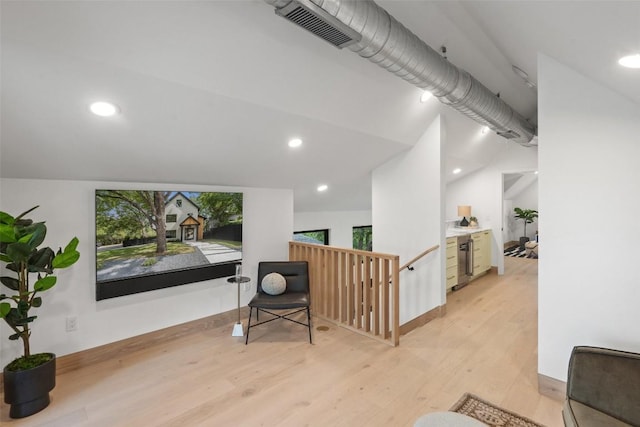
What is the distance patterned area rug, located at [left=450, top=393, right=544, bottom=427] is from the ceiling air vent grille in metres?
2.55

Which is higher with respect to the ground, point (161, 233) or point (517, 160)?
point (517, 160)

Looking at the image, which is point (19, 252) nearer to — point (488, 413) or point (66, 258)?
point (66, 258)

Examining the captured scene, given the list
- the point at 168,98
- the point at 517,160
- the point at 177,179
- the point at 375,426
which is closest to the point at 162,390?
the point at 375,426

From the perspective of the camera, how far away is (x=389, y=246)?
181 inches

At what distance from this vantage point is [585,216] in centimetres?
214

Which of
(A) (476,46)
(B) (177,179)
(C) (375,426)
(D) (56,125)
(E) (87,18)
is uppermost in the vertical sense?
(A) (476,46)

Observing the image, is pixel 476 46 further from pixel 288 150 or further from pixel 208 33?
pixel 208 33

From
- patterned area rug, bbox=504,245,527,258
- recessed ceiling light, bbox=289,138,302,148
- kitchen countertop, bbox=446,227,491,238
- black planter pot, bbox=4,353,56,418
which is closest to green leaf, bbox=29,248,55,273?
black planter pot, bbox=4,353,56,418

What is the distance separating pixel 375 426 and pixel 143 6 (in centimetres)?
279

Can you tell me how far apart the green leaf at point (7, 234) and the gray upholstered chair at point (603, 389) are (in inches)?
136

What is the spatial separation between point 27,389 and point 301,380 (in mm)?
1896

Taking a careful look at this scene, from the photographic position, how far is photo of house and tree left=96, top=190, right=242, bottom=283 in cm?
285

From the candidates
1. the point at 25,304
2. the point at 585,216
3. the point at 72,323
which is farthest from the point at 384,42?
the point at 72,323

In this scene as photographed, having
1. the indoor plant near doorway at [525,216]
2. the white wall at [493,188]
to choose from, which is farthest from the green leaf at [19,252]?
the indoor plant near doorway at [525,216]
